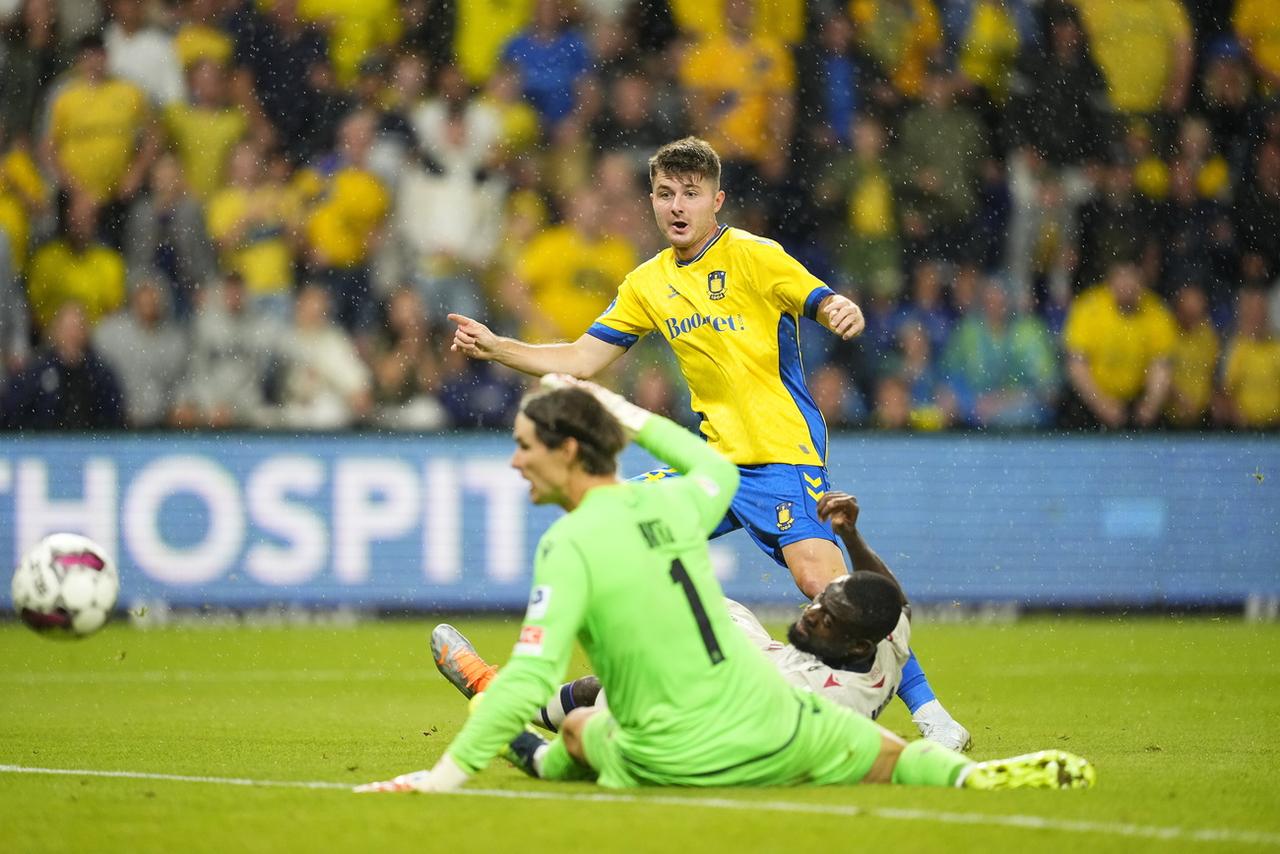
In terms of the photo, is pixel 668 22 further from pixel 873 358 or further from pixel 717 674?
pixel 717 674

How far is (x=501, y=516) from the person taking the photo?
46.0 feet

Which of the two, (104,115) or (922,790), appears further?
(104,115)

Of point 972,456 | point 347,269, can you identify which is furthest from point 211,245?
point 972,456

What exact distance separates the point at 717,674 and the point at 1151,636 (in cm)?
860

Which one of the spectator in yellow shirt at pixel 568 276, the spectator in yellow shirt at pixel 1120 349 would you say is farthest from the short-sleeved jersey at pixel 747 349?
the spectator in yellow shirt at pixel 1120 349

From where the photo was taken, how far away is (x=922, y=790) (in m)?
5.89

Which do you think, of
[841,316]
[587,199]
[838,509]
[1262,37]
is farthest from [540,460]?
[1262,37]

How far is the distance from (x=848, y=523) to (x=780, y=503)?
2.95ft

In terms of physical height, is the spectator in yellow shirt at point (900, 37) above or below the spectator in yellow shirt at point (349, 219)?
above

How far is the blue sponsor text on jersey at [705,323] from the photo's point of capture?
7703 millimetres

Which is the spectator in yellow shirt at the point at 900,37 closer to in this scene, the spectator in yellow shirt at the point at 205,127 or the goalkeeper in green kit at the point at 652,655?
the spectator in yellow shirt at the point at 205,127

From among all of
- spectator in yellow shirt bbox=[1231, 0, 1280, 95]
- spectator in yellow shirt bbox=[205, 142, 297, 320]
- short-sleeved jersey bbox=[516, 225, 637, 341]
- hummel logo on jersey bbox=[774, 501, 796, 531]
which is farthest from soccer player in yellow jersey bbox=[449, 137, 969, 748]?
spectator in yellow shirt bbox=[1231, 0, 1280, 95]

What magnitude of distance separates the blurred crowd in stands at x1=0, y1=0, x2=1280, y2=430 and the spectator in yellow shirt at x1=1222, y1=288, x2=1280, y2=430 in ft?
0.10

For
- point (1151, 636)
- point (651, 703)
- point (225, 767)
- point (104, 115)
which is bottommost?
point (1151, 636)
